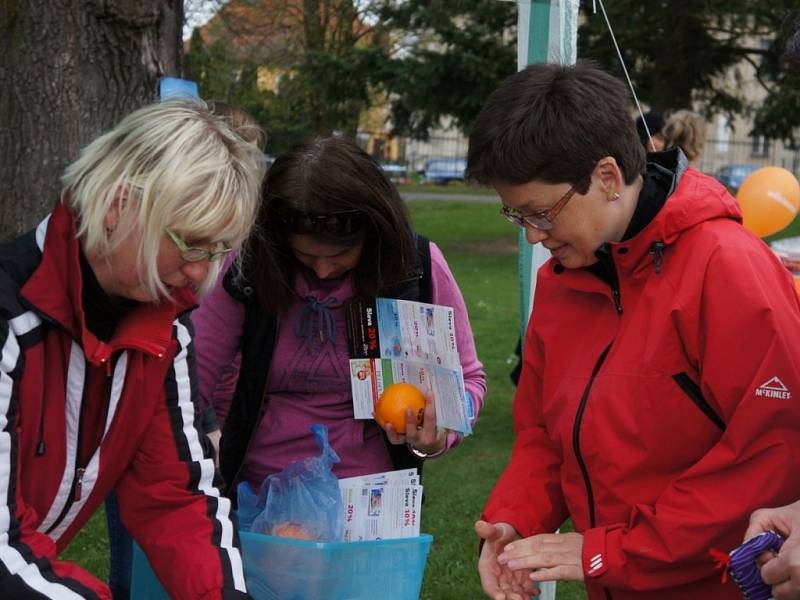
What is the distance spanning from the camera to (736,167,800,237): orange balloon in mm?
5805

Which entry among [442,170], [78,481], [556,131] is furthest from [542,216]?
[442,170]

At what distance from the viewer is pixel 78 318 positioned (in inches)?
76.0

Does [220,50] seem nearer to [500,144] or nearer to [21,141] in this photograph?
[21,141]

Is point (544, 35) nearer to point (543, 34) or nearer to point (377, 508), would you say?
point (543, 34)

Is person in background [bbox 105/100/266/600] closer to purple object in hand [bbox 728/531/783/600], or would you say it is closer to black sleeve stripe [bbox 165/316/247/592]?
black sleeve stripe [bbox 165/316/247/592]

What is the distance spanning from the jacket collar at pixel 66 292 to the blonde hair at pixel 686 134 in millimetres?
4670

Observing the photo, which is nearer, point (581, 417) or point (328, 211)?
point (581, 417)

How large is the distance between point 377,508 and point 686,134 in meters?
4.22

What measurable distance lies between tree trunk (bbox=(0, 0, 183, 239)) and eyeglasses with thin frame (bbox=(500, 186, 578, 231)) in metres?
2.59

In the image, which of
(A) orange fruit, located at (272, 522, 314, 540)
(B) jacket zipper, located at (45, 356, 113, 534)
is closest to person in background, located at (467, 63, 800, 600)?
(A) orange fruit, located at (272, 522, 314, 540)

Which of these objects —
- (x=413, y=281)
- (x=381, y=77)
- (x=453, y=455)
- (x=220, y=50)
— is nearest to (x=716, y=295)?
(x=413, y=281)

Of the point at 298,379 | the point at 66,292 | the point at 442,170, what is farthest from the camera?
the point at 442,170

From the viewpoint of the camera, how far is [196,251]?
198cm

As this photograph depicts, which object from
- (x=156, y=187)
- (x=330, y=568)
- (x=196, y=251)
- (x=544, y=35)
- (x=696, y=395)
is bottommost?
(x=330, y=568)
